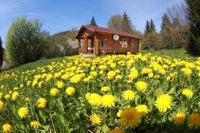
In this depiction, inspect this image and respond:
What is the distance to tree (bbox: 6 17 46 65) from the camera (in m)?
34.8

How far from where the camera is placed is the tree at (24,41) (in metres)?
34.8

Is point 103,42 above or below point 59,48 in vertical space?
above

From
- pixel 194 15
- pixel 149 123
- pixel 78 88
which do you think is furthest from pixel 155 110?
pixel 194 15

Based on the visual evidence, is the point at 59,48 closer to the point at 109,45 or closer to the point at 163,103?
the point at 109,45

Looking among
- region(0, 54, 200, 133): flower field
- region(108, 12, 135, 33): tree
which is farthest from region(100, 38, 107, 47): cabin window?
region(108, 12, 135, 33): tree

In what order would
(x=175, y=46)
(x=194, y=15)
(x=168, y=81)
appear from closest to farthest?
(x=168, y=81)
(x=194, y=15)
(x=175, y=46)

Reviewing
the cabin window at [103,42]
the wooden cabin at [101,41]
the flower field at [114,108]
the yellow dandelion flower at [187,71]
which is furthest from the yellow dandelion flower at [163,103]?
the cabin window at [103,42]

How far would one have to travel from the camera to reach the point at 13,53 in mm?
35281

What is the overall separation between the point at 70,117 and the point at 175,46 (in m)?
37.9

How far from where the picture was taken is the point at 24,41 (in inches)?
1372

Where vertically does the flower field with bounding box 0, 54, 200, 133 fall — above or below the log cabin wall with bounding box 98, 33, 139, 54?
below

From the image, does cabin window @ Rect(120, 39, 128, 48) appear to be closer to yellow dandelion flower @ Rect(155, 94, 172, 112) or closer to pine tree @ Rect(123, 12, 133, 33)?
yellow dandelion flower @ Rect(155, 94, 172, 112)

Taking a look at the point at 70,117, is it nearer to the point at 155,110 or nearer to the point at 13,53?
the point at 155,110

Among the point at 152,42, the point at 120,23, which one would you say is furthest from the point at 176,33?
the point at 120,23
